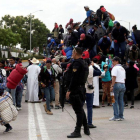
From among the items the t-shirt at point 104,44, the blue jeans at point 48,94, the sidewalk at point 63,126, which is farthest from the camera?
the t-shirt at point 104,44

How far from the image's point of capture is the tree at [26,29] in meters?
94.1

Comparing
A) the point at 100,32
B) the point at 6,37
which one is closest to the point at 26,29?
the point at 6,37

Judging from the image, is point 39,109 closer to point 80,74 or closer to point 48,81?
point 48,81

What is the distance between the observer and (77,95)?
9.00m

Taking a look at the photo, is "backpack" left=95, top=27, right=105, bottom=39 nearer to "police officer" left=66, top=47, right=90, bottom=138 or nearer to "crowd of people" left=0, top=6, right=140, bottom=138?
"crowd of people" left=0, top=6, right=140, bottom=138

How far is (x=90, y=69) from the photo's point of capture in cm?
1087

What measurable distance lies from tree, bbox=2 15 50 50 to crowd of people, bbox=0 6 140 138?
73.8m

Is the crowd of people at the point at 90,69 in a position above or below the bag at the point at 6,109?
above

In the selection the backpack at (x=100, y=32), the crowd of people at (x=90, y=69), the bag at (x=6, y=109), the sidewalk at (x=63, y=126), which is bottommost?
the sidewalk at (x=63, y=126)

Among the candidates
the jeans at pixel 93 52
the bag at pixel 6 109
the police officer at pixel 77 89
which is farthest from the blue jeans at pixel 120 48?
the police officer at pixel 77 89

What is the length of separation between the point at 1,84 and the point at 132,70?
615 centimetres

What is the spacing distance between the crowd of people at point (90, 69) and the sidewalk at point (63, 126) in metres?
0.35

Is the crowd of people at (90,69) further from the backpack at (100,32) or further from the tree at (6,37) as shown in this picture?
the tree at (6,37)

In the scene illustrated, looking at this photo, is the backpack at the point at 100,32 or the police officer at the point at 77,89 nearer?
the police officer at the point at 77,89
